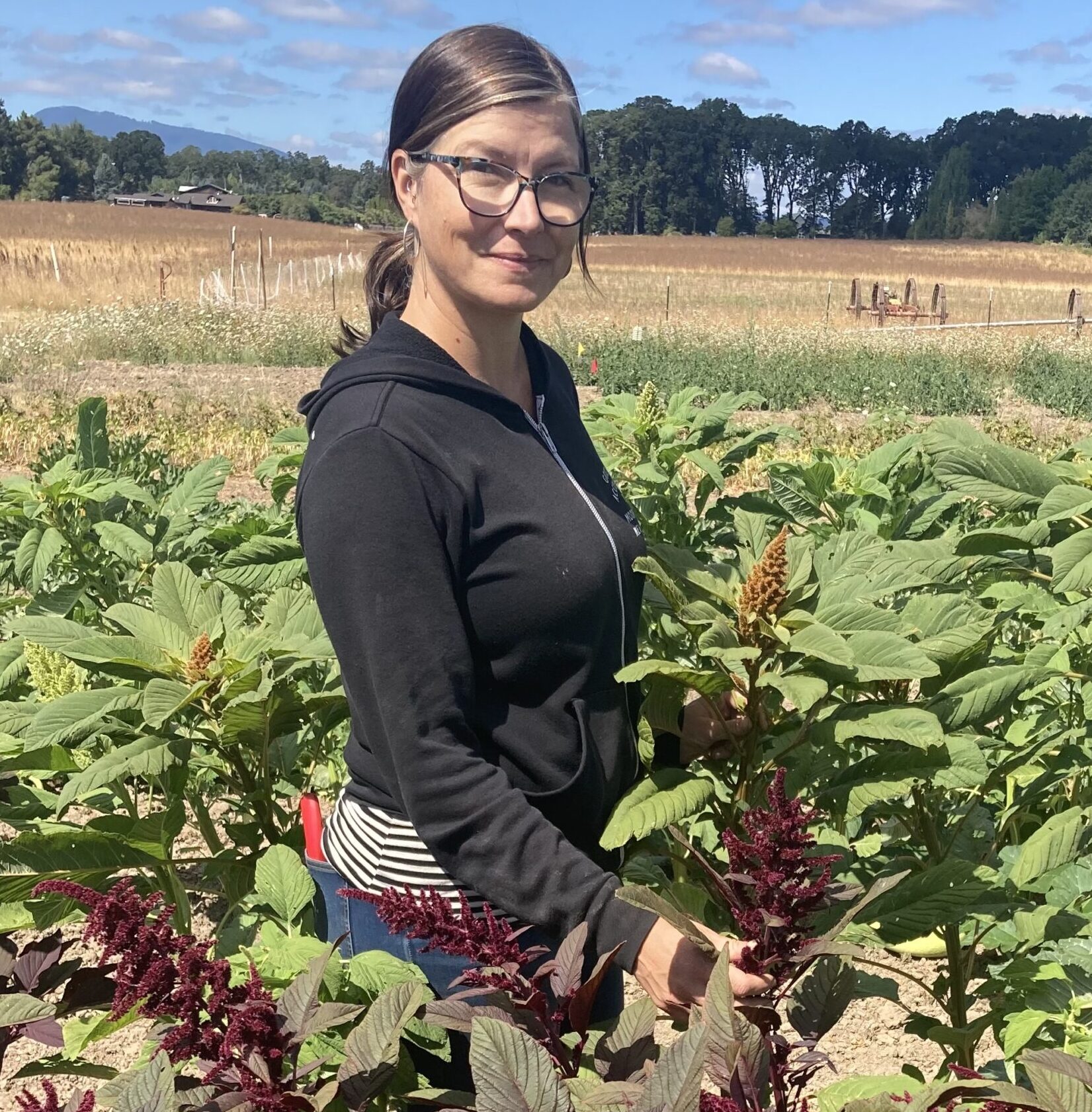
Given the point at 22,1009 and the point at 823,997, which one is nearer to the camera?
the point at 22,1009

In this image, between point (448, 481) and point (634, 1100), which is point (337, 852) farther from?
point (634, 1100)

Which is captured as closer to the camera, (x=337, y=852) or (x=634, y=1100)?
(x=634, y=1100)

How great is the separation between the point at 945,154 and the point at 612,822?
117634 millimetres

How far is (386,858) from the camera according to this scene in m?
1.49

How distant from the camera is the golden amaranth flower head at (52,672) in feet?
6.10

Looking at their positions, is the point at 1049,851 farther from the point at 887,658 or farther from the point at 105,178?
the point at 105,178

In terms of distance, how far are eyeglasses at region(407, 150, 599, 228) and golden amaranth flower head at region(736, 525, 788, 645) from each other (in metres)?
0.47

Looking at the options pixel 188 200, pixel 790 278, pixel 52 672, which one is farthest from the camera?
pixel 188 200

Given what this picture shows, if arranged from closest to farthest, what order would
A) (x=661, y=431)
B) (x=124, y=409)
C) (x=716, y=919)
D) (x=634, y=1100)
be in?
(x=634, y=1100) < (x=716, y=919) < (x=661, y=431) < (x=124, y=409)

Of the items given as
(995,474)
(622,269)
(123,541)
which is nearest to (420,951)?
(995,474)

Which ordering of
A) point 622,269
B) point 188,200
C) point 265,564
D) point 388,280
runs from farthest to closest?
1. point 188,200
2. point 622,269
3. point 265,564
4. point 388,280

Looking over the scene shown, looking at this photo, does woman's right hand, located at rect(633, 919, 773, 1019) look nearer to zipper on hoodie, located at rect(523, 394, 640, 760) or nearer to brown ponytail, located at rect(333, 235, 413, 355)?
zipper on hoodie, located at rect(523, 394, 640, 760)

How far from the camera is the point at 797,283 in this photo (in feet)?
143

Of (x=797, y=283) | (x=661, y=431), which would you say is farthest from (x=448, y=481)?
(x=797, y=283)
